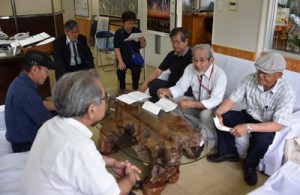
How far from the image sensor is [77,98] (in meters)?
1.04

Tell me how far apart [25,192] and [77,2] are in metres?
8.02

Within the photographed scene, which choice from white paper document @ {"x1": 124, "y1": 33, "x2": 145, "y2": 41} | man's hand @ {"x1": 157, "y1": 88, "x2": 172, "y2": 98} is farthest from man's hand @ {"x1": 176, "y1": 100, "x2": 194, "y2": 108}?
white paper document @ {"x1": 124, "y1": 33, "x2": 145, "y2": 41}

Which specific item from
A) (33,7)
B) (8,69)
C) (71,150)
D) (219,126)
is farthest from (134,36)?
(71,150)

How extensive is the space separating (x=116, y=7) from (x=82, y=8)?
205 centimetres

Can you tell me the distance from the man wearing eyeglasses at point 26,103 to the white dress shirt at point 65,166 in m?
0.81

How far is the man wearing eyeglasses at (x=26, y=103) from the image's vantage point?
176cm

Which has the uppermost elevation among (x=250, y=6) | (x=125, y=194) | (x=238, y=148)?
(x=250, y=6)

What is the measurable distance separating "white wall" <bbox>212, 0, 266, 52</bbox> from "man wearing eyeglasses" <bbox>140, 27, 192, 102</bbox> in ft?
3.79

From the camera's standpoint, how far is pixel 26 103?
1.76 metres

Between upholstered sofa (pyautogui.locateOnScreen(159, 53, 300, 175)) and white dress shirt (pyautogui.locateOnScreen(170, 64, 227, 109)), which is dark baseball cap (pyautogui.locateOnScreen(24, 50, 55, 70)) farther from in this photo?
upholstered sofa (pyautogui.locateOnScreen(159, 53, 300, 175))

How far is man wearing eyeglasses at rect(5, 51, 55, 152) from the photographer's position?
176 cm

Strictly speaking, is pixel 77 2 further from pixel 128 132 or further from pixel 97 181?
pixel 97 181

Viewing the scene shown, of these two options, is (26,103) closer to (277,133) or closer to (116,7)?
(277,133)

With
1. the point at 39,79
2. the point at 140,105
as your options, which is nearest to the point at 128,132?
the point at 140,105
